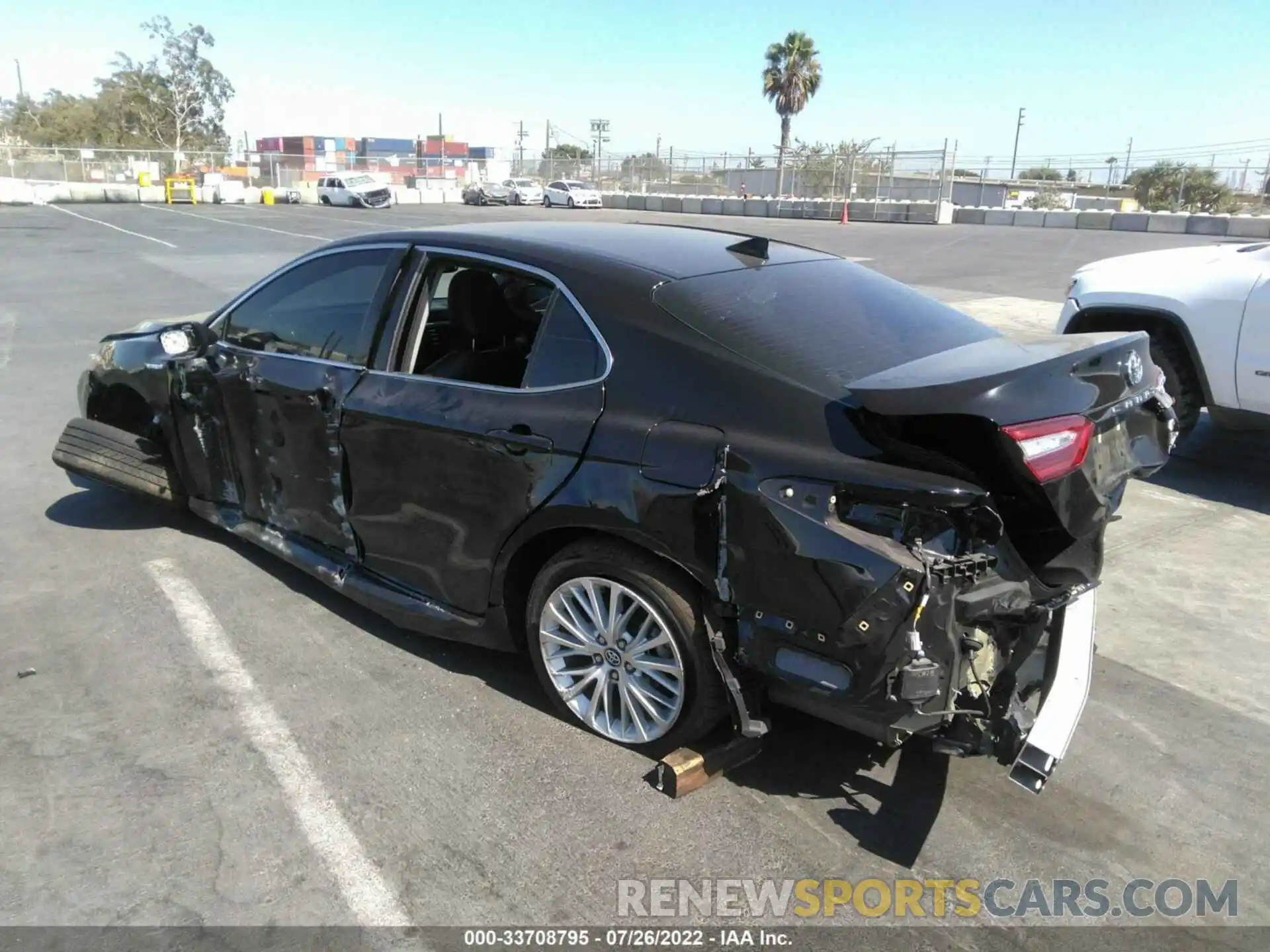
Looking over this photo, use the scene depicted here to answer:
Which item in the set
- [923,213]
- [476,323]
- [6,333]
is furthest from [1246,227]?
[476,323]

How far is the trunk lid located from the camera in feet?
8.36

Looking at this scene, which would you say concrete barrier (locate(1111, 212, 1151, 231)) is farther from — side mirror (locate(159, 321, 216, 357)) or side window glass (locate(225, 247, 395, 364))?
side mirror (locate(159, 321, 216, 357))

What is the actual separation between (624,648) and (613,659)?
0.08 meters

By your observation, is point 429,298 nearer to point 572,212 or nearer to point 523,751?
point 523,751

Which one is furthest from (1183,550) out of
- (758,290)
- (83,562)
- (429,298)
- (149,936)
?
(83,562)

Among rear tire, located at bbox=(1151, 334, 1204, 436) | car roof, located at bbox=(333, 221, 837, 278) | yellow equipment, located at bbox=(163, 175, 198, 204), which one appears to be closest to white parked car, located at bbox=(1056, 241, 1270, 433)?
rear tire, located at bbox=(1151, 334, 1204, 436)

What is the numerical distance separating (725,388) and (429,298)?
5.03ft

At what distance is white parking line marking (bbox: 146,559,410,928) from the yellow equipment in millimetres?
43936

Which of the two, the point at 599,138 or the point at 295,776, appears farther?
the point at 599,138

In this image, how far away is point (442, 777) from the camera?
3.14 metres

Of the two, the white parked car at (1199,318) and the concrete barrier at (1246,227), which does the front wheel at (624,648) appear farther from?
the concrete barrier at (1246,227)

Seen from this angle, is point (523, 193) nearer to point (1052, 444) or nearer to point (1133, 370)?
point (1133, 370)

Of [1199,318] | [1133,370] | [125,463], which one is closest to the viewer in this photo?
[1133,370]

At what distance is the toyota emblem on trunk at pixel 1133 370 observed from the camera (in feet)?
9.62
